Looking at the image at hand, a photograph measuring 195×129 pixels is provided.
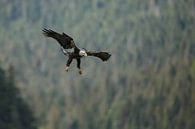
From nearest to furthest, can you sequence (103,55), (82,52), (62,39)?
1. (82,52)
2. (62,39)
3. (103,55)

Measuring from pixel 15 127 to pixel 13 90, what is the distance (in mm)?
8632

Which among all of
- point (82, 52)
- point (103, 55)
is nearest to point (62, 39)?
point (82, 52)

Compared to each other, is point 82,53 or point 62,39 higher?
point 62,39

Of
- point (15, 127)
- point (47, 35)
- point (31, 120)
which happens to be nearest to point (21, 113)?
point (31, 120)

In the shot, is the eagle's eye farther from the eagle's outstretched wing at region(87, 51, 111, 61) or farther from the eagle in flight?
the eagle's outstretched wing at region(87, 51, 111, 61)

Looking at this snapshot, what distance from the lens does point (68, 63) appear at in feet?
31.5

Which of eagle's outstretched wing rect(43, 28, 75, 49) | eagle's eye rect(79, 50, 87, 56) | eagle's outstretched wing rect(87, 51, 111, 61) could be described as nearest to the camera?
eagle's eye rect(79, 50, 87, 56)

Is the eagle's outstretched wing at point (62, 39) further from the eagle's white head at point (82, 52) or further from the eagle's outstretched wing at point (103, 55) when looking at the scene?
the eagle's outstretched wing at point (103, 55)

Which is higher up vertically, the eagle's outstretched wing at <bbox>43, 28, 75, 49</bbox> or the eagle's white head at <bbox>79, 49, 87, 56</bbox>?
the eagle's outstretched wing at <bbox>43, 28, 75, 49</bbox>

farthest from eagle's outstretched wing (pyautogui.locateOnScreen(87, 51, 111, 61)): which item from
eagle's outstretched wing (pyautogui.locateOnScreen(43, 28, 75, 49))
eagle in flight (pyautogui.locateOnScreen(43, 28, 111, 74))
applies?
eagle's outstretched wing (pyautogui.locateOnScreen(43, 28, 75, 49))

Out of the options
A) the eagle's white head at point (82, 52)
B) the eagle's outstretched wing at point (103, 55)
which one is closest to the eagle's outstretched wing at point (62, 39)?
the eagle's white head at point (82, 52)

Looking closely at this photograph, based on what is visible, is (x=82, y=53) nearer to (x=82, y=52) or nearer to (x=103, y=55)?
(x=82, y=52)

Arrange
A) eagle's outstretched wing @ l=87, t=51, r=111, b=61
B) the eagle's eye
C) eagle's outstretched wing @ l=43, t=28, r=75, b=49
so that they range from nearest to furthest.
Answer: the eagle's eye → eagle's outstretched wing @ l=43, t=28, r=75, b=49 → eagle's outstretched wing @ l=87, t=51, r=111, b=61

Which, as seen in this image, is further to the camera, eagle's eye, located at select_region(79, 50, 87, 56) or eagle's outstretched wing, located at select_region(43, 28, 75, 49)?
eagle's outstretched wing, located at select_region(43, 28, 75, 49)
